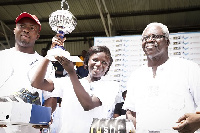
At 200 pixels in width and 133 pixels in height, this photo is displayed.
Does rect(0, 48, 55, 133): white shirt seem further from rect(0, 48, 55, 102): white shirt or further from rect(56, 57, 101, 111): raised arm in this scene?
rect(56, 57, 101, 111): raised arm

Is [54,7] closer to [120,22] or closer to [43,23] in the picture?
[43,23]

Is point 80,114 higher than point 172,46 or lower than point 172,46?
lower

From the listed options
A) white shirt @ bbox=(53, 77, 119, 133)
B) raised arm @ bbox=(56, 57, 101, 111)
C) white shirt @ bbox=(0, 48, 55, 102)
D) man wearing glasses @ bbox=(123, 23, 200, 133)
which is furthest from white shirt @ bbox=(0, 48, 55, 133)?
man wearing glasses @ bbox=(123, 23, 200, 133)

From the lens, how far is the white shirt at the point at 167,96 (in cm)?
157

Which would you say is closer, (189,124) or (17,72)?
(189,124)

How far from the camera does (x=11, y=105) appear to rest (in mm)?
1399

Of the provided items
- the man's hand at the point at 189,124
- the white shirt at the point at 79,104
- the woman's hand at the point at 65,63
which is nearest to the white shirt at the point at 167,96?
the man's hand at the point at 189,124

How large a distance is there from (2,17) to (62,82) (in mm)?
6562

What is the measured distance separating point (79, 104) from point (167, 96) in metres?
0.69

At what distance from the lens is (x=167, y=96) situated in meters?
1.61

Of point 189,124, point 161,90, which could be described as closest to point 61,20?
point 161,90


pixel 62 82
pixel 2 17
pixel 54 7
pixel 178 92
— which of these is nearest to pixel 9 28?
pixel 2 17

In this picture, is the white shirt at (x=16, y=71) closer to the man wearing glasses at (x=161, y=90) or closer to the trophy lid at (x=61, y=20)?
the trophy lid at (x=61, y=20)

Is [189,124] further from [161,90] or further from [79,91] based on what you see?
[79,91]
